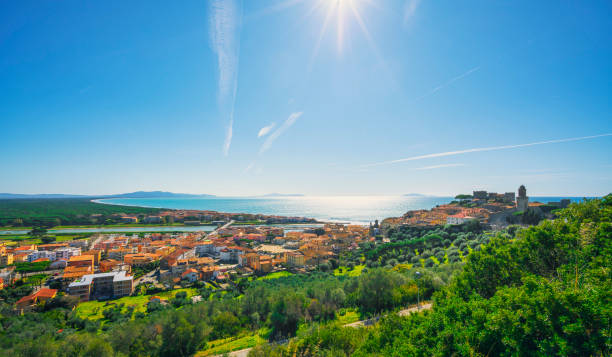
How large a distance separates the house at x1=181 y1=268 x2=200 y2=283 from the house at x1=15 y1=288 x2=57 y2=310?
29.8 ft

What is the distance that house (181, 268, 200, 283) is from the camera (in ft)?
78.9

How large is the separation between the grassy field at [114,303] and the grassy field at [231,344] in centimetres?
861

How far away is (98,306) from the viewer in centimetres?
1869

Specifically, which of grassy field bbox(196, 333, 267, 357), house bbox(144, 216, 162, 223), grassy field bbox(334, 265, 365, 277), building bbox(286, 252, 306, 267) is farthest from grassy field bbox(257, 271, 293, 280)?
house bbox(144, 216, 162, 223)

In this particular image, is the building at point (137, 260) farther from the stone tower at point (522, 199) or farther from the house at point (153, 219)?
the house at point (153, 219)

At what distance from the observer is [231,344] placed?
11961 mm

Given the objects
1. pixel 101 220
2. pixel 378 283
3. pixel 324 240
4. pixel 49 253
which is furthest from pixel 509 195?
pixel 101 220

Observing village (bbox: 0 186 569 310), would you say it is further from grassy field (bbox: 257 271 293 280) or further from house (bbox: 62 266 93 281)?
grassy field (bbox: 257 271 293 280)

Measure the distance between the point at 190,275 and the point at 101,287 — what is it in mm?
6894

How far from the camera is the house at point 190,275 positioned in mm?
24038

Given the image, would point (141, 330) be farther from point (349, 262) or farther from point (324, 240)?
point (324, 240)

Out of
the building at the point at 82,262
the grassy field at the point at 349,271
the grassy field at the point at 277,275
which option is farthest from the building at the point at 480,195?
the building at the point at 82,262

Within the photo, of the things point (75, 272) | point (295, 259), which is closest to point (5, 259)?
point (75, 272)

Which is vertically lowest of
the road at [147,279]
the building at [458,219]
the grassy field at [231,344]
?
the road at [147,279]
